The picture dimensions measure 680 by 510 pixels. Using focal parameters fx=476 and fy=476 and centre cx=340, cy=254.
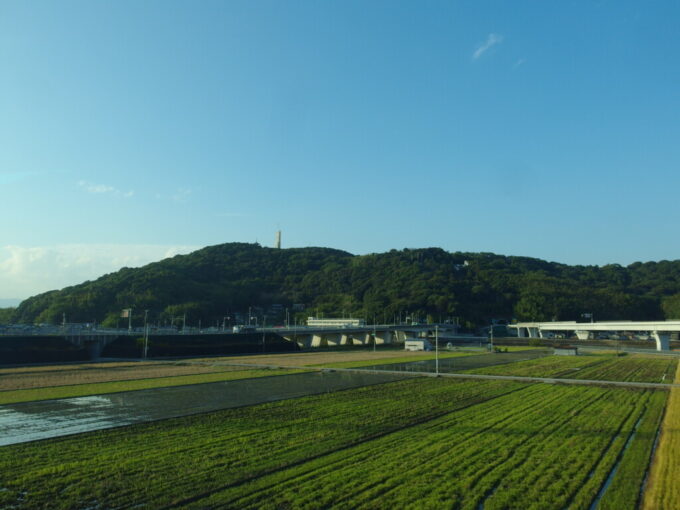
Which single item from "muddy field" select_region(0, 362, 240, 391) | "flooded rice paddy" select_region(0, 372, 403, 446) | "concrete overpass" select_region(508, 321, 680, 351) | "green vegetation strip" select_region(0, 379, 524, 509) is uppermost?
"concrete overpass" select_region(508, 321, 680, 351)

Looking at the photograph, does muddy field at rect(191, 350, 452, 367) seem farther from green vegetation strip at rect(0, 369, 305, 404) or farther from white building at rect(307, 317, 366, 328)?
white building at rect(307, 317, 366, 328)

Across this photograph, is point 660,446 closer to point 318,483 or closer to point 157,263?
point 318,483

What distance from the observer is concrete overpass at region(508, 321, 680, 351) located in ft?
322

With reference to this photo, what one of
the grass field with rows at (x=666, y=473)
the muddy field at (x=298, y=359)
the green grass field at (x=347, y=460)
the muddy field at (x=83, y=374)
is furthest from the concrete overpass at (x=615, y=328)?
the muddy field at (x=83, y=374)

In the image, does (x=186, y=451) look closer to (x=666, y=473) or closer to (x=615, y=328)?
(x=666, y=473)

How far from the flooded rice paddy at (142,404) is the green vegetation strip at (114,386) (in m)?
1.98

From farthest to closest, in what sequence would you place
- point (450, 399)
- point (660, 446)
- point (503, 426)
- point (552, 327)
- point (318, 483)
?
point (552, 327) < point (450, 399) < point (503, 426) < point (660, 446) < point (318, 483)

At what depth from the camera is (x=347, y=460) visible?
18.7 meters

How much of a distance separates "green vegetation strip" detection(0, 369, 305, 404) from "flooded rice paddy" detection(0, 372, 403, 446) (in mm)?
1985

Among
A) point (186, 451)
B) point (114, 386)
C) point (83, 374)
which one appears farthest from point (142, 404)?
point (83, 374)

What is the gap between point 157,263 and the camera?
197 m

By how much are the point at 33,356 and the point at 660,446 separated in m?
73.7

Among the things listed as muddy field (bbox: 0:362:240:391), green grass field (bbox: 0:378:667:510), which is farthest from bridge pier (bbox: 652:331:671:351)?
muddy field (bbox: 0:362:240:391)

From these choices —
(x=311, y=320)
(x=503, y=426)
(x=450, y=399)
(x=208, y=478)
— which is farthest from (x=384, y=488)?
(x=311, y=320)
